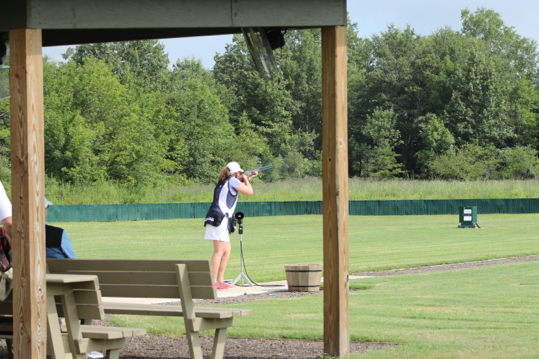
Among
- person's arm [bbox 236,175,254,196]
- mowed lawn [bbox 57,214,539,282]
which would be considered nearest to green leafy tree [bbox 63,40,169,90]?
mowed lawn [bbox 57,214,539,282]

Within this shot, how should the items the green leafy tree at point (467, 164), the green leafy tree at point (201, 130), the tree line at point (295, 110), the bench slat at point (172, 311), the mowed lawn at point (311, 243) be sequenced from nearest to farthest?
the bench slat at point (172, 311), the mowed lawn at point (311, 243), the tree line at point (295, 110), the green leafy tree at point (201, 130), the green leafy tree at point (467, 164)

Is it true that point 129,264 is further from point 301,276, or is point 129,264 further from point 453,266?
point 453,266

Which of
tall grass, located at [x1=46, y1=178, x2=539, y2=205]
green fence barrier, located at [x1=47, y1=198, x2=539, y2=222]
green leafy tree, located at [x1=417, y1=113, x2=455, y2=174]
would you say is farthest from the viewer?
green leafy tree, located at [x1=417, y1=113, x2=455, y2=174]

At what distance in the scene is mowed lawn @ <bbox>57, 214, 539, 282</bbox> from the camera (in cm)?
1805

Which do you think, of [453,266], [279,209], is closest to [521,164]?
[279,209]

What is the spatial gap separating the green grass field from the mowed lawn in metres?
0.03

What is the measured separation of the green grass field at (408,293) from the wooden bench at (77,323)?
2355 millimetres

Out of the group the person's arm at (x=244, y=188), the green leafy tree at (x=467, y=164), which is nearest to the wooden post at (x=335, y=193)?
the person's arm at (x=244, y=188)

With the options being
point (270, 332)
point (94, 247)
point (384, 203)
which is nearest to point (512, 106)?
point (384, 203)

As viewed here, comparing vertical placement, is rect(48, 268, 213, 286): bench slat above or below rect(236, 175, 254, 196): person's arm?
below

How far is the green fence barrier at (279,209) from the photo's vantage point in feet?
138

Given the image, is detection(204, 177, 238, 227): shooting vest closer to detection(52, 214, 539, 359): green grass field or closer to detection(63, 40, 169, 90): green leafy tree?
detection(52, 214, 539, 359): green grass field

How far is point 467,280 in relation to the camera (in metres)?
13.4

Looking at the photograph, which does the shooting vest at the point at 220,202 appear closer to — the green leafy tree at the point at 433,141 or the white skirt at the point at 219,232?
the white skirt at the point at 219,232
